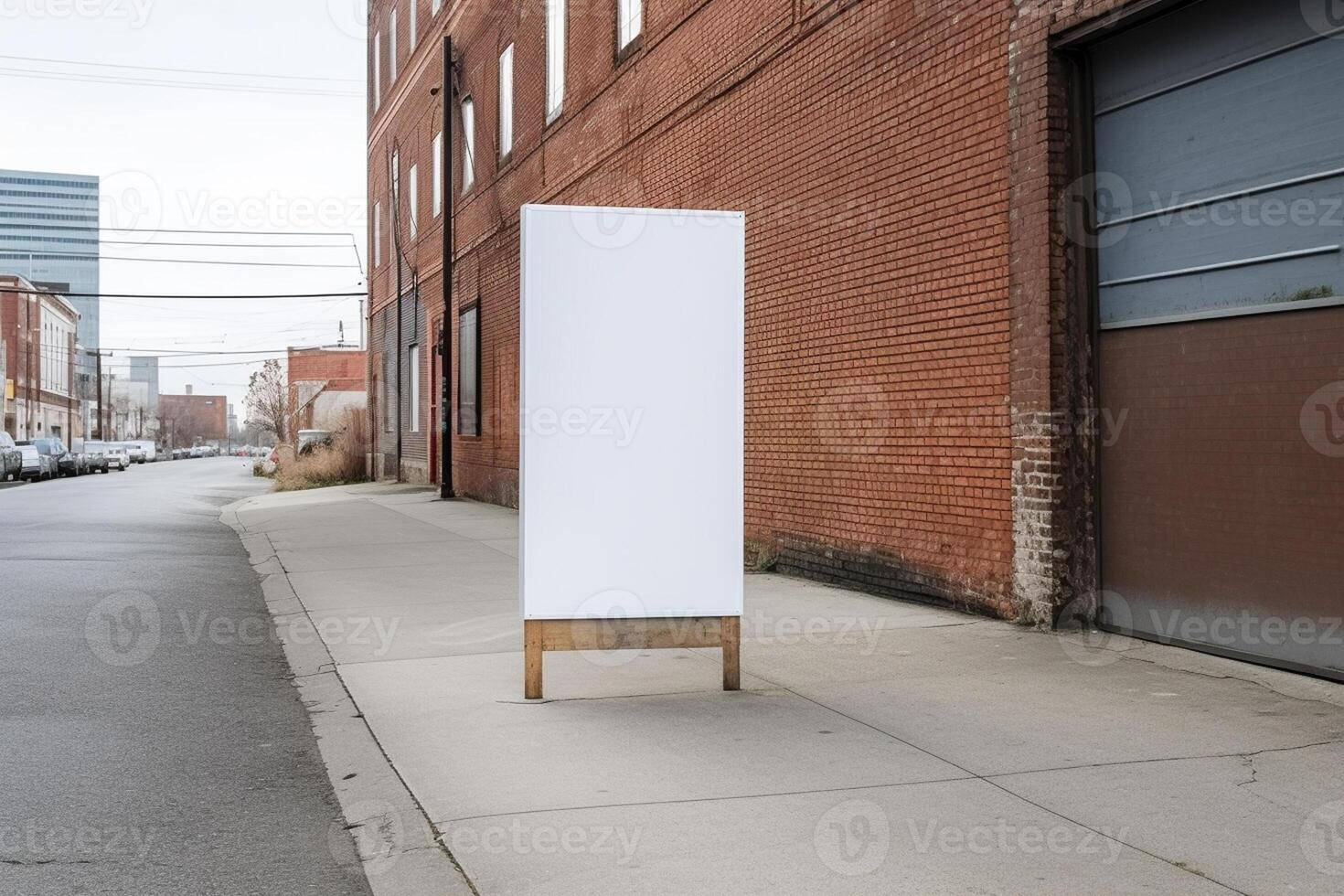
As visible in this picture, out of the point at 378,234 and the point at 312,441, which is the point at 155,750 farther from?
the point at 312,441

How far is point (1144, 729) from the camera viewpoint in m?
5.47

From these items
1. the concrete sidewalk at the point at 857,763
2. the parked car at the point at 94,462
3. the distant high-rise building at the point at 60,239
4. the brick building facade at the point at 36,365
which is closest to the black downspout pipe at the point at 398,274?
the concrete sidewalk at the point at 857,763

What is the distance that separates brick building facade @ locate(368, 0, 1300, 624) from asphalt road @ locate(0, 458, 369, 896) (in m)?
4.59

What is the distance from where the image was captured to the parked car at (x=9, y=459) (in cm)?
4306

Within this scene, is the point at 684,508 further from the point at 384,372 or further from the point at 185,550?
the point at 384,372

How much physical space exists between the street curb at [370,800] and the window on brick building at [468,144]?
1804 centimetres

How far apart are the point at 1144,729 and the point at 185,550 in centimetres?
1268

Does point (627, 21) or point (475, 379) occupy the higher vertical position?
point (627, 21)

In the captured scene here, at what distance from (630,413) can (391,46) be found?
30811 millimetres

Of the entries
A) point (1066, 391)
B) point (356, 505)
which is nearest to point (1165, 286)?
point (1066, 391)

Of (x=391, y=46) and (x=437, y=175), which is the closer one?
(x=437, y=175)

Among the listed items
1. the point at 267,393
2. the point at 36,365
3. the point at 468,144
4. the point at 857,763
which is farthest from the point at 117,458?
the point at 857,763

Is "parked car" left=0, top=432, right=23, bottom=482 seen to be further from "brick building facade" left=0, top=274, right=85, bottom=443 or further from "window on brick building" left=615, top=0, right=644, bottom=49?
"window on brick building" left=615, top=0, right=644, bottom=49

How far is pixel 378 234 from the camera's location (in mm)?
35906
